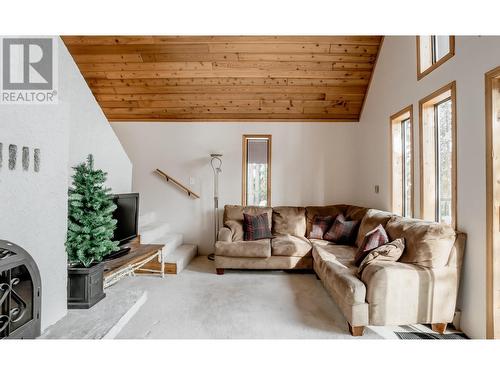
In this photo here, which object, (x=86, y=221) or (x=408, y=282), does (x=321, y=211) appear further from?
(x=86, y=221)

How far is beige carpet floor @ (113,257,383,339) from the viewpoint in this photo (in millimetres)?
2158

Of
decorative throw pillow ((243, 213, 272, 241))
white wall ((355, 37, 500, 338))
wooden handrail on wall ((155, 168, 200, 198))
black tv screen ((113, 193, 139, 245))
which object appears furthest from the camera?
wooden handrail on wall ((155, 168, 200, 198))

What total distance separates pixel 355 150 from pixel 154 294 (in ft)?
13.3

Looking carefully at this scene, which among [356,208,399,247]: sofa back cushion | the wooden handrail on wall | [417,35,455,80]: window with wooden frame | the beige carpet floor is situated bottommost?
the beige carpet floor

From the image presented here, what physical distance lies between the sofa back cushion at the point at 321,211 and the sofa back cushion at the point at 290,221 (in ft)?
0.24

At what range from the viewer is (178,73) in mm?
3988

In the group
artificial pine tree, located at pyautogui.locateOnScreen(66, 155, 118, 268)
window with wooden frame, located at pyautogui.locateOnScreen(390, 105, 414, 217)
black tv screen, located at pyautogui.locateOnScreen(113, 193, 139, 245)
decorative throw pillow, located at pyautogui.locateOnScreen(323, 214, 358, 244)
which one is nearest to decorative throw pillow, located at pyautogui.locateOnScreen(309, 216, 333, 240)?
decorative throw pillow, located at pyautogui.locateOnScreen(323, 214, 358, 244)

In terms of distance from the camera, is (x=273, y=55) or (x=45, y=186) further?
(x=273, y=55)

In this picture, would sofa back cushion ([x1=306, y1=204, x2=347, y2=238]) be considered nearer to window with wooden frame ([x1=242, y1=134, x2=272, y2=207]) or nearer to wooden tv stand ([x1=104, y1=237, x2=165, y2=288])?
window with wooden frame ([x1=242, y1=134, x2=272, y2=207])

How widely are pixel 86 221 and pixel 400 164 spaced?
12.3 feet

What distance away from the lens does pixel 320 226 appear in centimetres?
409

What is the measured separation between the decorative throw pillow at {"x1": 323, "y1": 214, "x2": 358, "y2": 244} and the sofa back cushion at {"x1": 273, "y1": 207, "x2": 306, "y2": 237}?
0.46 meters
